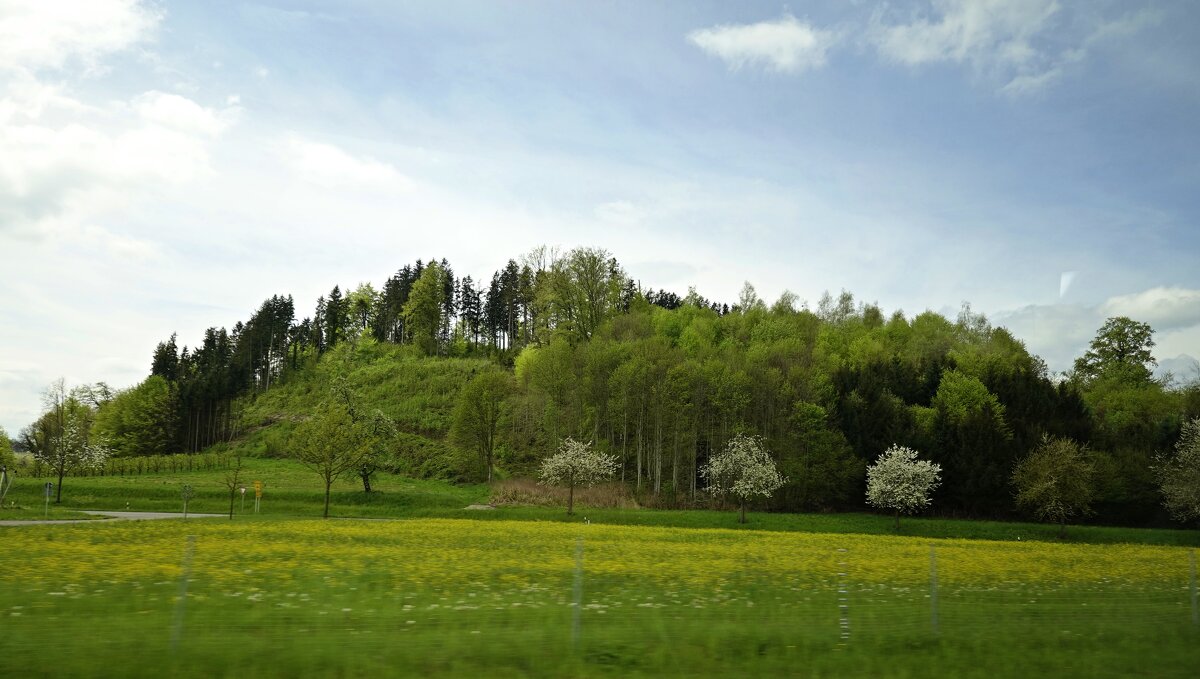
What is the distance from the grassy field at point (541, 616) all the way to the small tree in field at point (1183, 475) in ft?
143

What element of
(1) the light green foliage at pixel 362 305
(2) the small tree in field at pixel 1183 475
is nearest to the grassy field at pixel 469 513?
(2) the small tree in field at pixel 1183 475

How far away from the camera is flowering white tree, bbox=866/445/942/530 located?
62.6 m

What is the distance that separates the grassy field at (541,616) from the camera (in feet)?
34.1

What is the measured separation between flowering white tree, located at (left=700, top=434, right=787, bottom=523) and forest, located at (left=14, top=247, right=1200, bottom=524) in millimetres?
4582

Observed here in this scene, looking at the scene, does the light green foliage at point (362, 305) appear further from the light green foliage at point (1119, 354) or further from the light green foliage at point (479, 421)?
the light green foliage at point (1119, 354)

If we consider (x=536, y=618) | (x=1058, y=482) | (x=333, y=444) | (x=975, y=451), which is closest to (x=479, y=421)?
(x=333, y=444)

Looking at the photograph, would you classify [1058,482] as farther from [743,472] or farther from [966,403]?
[743,472]

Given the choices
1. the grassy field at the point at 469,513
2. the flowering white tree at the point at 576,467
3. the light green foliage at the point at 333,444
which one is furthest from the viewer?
the flowering white tree at the point at 576,467

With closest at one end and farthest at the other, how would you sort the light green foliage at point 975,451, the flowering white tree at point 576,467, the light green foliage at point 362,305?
the flowering white tree at point 576,467
the light green foliage at point 975,451
the light green foliage at point 362,305

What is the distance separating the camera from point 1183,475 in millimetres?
60938

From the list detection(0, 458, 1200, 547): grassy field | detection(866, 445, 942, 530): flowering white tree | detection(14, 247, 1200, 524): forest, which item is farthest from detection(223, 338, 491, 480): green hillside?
detection(866, 445, 942, 530): flowering white tree

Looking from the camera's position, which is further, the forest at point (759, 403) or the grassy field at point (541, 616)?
the forest at point (759, 403)

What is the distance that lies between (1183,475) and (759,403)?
36170 millimetres

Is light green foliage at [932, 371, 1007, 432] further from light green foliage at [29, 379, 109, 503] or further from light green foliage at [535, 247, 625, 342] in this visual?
light green foliage at [29, 379, 109, 503]
